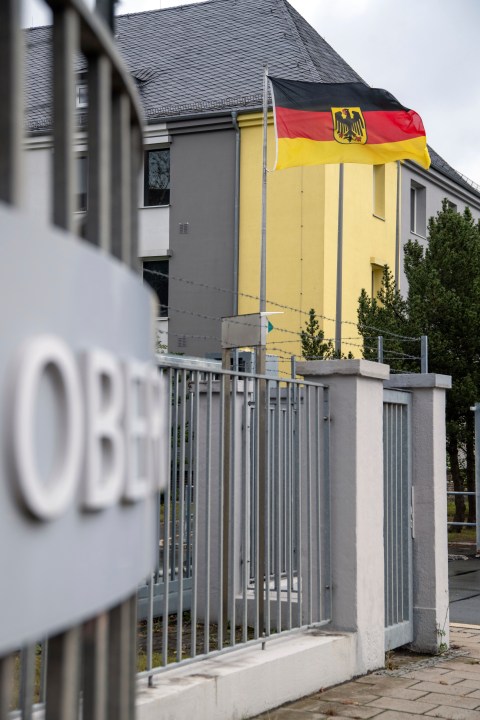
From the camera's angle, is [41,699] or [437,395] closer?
[41,699]

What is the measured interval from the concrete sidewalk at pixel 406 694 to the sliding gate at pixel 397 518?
0.24m

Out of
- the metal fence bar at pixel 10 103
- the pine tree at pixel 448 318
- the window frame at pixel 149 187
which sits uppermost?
the window frame at pixel 149 187

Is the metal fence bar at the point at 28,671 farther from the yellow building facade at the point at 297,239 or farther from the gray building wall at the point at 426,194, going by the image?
the gray building wall at the point at 426,194

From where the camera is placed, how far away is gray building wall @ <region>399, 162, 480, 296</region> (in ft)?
107

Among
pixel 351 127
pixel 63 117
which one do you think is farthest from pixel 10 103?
pixel 351 127

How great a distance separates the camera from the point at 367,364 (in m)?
7.96

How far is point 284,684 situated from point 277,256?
22.0 meters

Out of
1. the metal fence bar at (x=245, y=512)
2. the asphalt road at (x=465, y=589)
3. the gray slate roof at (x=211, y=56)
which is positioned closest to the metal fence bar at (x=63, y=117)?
the metal fence bar at (x=245, y=512)

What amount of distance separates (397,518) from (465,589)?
16.5 feet

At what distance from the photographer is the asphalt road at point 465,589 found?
11250 millimetres

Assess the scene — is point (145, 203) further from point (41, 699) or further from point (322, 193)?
point (41, 699)

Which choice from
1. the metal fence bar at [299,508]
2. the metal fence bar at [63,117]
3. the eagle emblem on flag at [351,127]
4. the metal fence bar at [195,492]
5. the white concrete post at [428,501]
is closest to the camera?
the metal fence bar at [63,117]

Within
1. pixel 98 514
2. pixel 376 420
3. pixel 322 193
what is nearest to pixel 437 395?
pixel 376 420

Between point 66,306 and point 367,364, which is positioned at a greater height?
point 367,364
